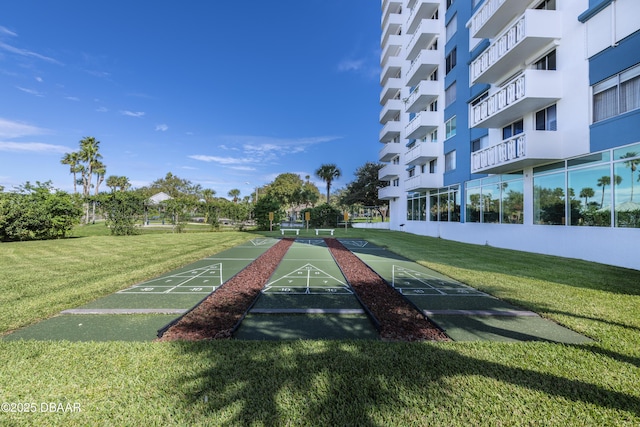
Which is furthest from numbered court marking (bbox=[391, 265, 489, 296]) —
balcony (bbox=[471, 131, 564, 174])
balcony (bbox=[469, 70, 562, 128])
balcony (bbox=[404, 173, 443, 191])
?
balcony (bbox=[404, 173, 443, 191])

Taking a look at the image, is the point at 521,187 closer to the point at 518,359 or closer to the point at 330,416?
the point at 518,359

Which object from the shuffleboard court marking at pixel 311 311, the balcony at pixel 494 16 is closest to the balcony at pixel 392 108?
the balcony at pixel 494 16

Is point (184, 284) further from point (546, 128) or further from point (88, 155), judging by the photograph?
point (88, 155)

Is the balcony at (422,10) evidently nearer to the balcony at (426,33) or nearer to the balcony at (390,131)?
the balcony at (426,33)

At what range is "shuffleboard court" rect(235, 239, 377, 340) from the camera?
14.1 ft

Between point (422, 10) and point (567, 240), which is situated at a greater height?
point (422, 10)

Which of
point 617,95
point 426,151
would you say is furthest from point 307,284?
point 426,151

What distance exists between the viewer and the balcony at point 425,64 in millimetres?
22930

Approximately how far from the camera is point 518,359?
3416mm

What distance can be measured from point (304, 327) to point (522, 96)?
526 inches

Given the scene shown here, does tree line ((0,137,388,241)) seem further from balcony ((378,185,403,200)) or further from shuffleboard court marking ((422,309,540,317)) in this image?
shuffleboard court marking ((422,309,540,317))

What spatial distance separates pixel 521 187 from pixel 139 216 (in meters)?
26.1

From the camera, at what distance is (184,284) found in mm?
7277

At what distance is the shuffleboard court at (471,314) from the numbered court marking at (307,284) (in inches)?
57.4
